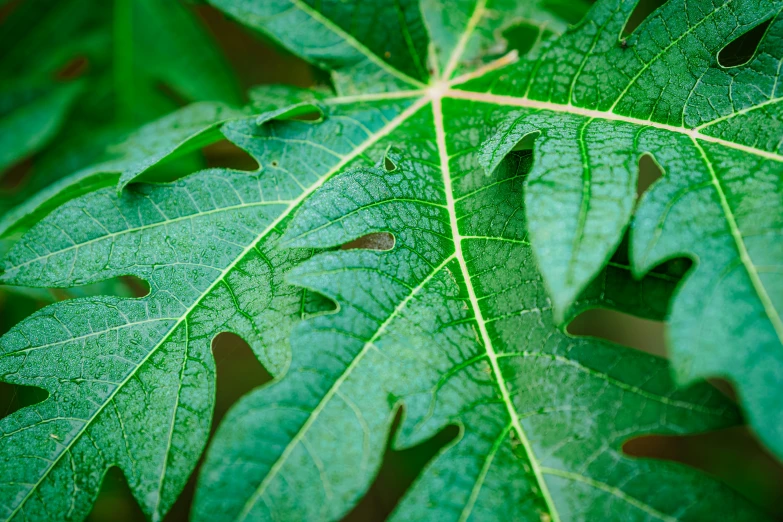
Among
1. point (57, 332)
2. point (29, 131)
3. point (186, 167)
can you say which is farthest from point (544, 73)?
point (29, 131)

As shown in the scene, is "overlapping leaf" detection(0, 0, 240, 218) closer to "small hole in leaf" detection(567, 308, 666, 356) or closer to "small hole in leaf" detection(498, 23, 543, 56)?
"small hole in leaf" detection(498, 23, 543, 56)

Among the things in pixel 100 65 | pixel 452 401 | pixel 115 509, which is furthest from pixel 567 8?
pixel 115 509

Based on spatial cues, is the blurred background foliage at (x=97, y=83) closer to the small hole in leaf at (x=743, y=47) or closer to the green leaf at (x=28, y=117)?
the green leaf at (x=28, y=117)

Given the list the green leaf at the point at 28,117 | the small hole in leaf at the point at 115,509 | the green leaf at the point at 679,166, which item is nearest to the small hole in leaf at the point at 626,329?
the green leaf at the point at 679,166

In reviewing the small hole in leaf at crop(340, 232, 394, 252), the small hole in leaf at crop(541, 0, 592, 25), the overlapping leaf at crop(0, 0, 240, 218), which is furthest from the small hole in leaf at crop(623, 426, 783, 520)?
the overlapping leaf at crop(0, 0, 240, 218)

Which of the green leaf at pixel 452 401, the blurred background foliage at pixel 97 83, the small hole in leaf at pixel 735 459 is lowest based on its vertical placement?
the green leaf at pixel 452 401

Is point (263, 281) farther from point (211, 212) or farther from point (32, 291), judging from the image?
point (32, 291)
